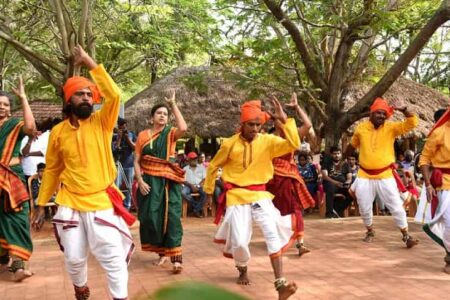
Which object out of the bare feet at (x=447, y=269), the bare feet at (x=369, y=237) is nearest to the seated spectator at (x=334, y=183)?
the bare feet at (x=369, y=237)

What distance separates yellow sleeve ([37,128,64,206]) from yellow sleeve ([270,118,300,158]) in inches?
74.2

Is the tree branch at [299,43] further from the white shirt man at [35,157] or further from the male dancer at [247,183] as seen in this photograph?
the male dancer at [247,183]

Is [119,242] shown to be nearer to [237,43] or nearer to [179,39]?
[237,43]

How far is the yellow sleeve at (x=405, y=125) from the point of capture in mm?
6602

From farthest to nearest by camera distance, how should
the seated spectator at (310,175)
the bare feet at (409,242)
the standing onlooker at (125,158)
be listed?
the seated spectator at (310,175) < the standing onlooker at (125,158) < the bare feet at (409,242)

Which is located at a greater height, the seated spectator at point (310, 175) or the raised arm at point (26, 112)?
the raised arm at point (26, 112)

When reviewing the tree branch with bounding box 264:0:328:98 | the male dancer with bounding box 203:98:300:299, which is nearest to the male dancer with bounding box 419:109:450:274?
the male dancer with bounding box 203:98:300:299

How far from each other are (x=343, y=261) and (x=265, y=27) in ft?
19.7

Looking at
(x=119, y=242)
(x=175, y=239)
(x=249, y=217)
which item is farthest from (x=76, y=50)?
(x=175, y=239)

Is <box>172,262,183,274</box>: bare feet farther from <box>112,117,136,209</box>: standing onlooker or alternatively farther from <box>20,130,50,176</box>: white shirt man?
<box>20,130,50,176</box>: white shirt man

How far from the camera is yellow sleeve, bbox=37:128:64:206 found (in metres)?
4.11

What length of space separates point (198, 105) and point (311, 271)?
1173 cm

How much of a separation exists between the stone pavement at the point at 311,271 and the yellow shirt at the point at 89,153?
83 centimetres

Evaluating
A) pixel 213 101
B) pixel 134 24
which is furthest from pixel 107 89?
pixel 213 101
